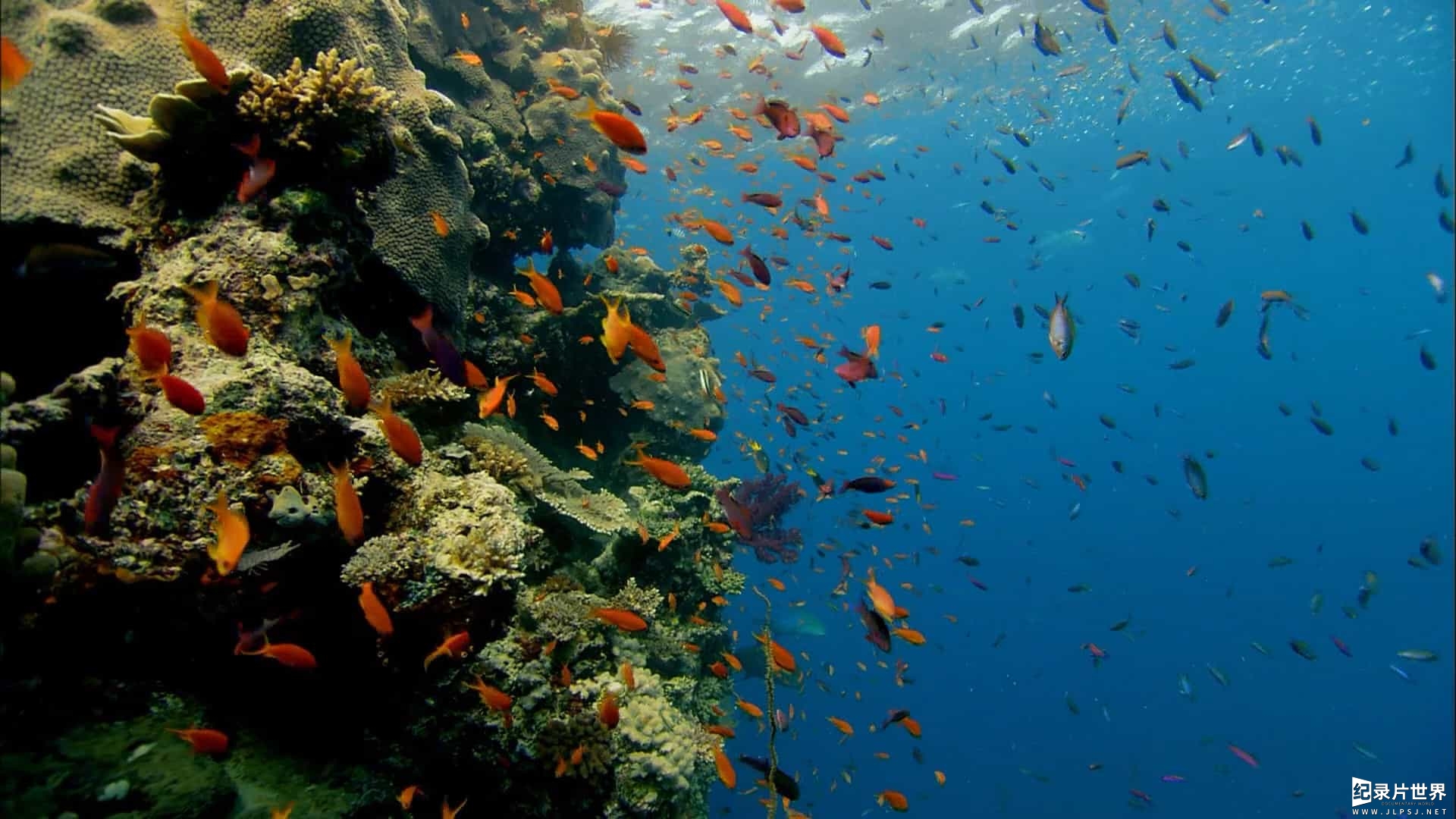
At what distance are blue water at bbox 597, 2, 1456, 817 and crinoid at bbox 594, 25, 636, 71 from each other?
262 inches

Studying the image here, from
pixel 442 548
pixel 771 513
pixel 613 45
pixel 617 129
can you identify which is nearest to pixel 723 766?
pixel 442 548

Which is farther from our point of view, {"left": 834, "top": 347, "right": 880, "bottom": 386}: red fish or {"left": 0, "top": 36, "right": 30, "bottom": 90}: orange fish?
{"left": 834, "top": 347, "right": 880, "bottom": 386}: red fish

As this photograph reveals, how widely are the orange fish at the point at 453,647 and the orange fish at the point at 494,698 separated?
1.43ft

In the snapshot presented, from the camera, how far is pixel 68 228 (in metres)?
3.80

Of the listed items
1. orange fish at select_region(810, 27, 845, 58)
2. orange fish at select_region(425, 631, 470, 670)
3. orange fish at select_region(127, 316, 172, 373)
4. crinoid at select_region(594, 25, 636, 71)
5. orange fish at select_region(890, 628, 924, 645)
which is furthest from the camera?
crinoid at select_region(594, 25, 636, 71)

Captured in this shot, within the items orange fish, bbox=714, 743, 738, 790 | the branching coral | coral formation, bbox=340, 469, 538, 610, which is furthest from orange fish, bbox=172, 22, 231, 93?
orange fish, bbox=714, 743, 738, 790

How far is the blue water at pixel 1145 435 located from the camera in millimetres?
28891

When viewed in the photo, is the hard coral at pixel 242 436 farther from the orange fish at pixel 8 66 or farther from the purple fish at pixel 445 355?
the orange fish at pixel 8 66

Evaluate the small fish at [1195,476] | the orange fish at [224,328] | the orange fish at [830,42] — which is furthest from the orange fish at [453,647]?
the small fish at [1195,476]

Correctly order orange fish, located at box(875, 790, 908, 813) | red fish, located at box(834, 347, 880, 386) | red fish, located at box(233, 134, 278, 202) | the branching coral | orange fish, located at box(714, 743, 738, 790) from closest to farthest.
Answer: red fish, located at box(233, 134, 278, 202)
the branching coral
orange fish, located at box(714, 743, 738, 790)
red fish, located at box(834, 347, 880, 386)
orange fish, located at box(875, 790, 908, 813)

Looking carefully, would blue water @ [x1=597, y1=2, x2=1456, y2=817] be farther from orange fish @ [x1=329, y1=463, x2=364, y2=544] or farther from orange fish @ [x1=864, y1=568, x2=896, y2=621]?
orange fish @ [x1=329, y1=463, x2=364, y2=544]

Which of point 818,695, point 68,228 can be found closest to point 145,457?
point 68,228

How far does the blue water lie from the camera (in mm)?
28891

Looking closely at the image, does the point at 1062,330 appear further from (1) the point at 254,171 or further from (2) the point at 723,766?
(1) the point at 254,171
